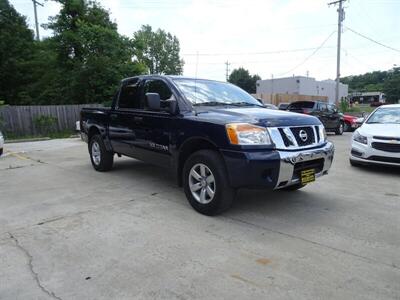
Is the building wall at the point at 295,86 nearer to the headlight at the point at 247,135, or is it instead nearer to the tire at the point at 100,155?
the tire at the point at 100,155

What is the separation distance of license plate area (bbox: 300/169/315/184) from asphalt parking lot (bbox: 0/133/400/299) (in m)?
0.50

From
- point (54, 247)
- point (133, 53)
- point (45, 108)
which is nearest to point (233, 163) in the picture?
point (54, 247)

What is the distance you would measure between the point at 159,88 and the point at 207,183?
76.2 inches

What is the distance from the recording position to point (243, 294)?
2697 mm

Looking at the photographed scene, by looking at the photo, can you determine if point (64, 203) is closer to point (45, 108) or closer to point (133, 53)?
point (45, 108)

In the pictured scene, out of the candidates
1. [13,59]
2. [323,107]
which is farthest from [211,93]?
[13,59]

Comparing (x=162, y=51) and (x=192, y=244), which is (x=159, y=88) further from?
(x=162, y=51)

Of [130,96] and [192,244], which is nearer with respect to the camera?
[192,244]

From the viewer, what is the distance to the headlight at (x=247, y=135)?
401cm

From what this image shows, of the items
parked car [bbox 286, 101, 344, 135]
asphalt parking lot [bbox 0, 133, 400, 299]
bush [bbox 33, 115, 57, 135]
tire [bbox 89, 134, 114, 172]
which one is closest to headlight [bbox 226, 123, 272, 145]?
asphalt parking lot [bbox 0, 133, 400, 299]

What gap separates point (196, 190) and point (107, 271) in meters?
1.79

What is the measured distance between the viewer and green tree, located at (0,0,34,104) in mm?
24047

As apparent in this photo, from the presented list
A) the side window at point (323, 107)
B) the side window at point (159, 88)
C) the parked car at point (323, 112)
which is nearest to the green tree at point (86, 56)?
the parked car at point (323, 112)

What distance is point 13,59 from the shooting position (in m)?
24.2
